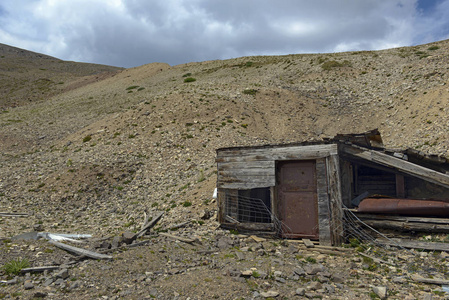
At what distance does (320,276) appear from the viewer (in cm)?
1011

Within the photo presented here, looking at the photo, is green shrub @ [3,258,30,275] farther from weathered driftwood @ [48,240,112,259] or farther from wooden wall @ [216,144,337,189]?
wooden wall @ [216,144,337,189]

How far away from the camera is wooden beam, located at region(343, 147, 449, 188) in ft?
40.2

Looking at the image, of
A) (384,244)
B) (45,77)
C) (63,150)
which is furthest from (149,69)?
(384,244)

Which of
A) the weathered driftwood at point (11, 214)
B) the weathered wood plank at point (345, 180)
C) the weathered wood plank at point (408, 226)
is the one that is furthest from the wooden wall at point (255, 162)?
the weathered driftwood at point (11, 214)

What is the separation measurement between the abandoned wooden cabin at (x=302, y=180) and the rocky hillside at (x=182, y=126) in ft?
6.94

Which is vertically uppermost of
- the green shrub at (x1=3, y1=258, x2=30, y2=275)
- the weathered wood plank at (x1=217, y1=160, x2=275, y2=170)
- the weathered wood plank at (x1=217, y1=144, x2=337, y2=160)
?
the weathered wood plank at (x1=217, y1=144, x2=337, y2=160)

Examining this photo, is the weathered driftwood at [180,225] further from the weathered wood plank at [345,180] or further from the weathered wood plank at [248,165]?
the weathered wood plank at [345,180]

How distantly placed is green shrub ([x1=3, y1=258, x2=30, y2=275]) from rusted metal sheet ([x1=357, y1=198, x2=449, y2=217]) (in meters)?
12.5

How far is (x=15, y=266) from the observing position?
399 inches

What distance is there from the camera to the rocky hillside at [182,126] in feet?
69.4

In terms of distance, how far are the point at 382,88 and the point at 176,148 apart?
2480cm

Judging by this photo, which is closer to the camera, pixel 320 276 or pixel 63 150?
pixel 320 276

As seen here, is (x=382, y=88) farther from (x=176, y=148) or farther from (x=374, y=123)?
(x=176, y=148)

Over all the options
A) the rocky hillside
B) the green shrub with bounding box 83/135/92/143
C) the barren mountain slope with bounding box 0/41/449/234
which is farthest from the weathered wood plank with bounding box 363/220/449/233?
the green shrub with bounding box 83/135/92/143
